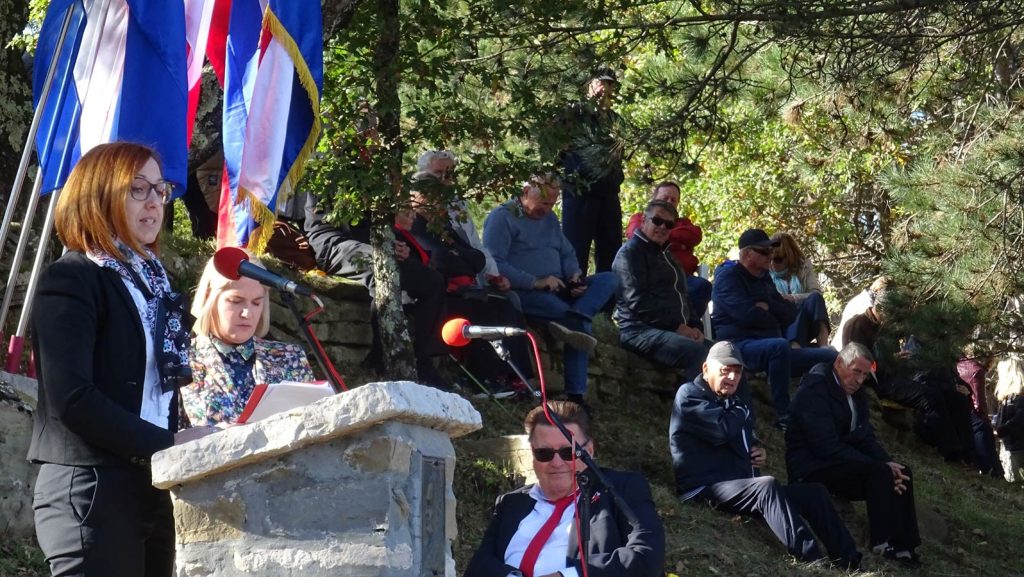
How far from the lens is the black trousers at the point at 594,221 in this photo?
35.3 ft

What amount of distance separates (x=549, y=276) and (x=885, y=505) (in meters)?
2.68

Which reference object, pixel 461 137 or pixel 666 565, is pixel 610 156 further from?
pixel 666 565

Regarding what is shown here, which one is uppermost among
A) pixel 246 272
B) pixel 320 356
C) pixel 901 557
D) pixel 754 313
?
pixel 754 313

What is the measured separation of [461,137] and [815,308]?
530 cm

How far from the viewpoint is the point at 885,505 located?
349 inches

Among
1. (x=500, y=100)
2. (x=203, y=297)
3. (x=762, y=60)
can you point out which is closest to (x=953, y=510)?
(x=762, y=60)

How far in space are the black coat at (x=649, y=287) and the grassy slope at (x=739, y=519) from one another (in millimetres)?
806

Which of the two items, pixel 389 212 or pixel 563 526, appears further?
pixel 389 212

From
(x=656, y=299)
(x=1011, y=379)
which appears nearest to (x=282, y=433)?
(x=656, y=299)

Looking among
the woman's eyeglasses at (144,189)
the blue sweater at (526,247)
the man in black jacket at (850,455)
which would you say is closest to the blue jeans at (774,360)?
the man in black jacket at (850,455)

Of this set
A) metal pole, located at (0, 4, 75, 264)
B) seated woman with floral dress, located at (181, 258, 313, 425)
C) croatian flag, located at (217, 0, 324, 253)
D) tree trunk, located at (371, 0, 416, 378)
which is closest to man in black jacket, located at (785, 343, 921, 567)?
tree trunk, located at (371, 0, 416, 378)

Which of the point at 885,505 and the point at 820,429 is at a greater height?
the point at 820,429

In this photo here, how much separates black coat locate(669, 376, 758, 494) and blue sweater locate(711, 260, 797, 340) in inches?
75.5

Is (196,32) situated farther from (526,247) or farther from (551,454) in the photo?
(526,247)
